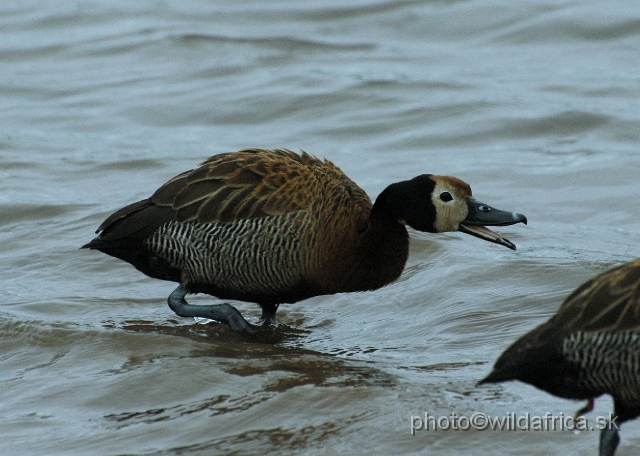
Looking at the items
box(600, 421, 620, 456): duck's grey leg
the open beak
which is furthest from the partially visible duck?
the open beak

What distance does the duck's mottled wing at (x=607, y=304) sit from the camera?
5.21 m

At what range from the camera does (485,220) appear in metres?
8.16

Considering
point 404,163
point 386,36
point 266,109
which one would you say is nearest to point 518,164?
point 404,163

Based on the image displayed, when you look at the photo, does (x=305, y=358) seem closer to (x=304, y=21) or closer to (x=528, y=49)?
(x=528, y=49)

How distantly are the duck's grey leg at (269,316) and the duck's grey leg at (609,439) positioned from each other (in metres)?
3.61

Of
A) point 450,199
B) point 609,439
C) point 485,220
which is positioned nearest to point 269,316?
point 450,199

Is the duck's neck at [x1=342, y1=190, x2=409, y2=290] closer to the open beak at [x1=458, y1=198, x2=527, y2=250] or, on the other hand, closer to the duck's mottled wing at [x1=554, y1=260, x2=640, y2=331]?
the open beak at [x1=458, y1=198, x2=527, y2=250]

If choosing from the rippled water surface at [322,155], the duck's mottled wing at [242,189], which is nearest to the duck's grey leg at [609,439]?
the rippled water surface at [322,155]

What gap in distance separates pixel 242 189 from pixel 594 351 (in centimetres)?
357

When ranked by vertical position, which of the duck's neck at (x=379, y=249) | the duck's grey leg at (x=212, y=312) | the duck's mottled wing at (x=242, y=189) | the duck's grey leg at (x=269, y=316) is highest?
the duck's mottled wing at (x=242, y=189)

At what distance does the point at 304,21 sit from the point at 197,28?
77.5 inches

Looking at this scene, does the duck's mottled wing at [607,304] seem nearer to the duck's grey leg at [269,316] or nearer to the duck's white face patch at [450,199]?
the duck's white face patch at [450,199]

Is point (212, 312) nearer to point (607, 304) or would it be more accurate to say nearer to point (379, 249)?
point (379, 249)

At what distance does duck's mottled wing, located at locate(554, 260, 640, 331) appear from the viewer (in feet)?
17.1
